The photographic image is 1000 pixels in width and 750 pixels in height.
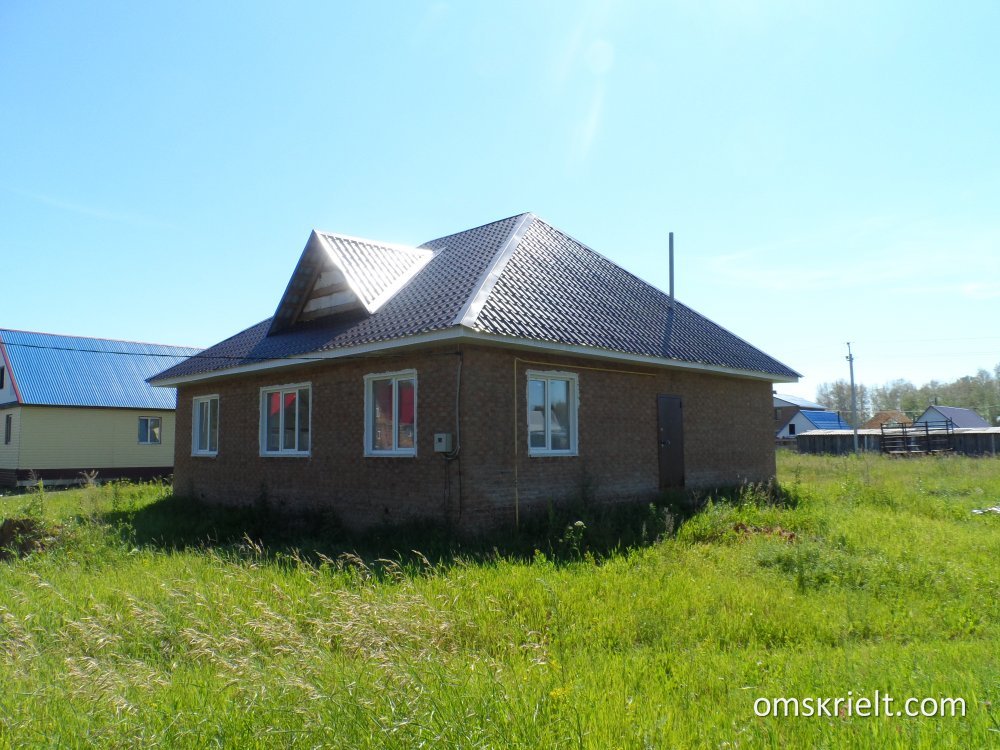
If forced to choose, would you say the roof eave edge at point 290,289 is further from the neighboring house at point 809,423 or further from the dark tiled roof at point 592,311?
the neighboring house at point 809,423

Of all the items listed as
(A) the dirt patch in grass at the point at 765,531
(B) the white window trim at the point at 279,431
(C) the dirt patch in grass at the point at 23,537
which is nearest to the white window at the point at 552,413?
(A) the dirt patch in grass at the point at 765,531

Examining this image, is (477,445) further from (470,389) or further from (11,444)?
A: (11,444)

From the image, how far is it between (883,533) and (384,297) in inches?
362

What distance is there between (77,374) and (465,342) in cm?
2343

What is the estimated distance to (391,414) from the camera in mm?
11750

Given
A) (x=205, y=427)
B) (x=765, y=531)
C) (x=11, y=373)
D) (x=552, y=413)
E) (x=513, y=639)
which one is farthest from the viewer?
(x=11, y=373)

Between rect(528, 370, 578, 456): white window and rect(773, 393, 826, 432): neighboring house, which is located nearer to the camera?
rect(528, 370, 578, 456): white window

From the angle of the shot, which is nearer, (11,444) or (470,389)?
(470,389)

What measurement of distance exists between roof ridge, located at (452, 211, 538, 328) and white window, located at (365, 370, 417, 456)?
150 centimetres

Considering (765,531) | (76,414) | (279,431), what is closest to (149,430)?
(76,414)

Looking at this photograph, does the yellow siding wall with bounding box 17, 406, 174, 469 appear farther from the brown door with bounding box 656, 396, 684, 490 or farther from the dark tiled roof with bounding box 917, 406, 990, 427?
the dark tiled roof with bounding box 917, 406, 990, 427

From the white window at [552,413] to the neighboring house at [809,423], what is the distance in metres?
50.3

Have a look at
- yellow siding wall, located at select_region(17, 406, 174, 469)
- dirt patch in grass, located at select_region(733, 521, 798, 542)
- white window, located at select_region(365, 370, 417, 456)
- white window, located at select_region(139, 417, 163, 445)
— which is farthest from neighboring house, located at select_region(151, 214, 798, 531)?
white window, located at select_region(139, 417, 163, 445)

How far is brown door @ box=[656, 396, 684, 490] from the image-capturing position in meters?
14.0
